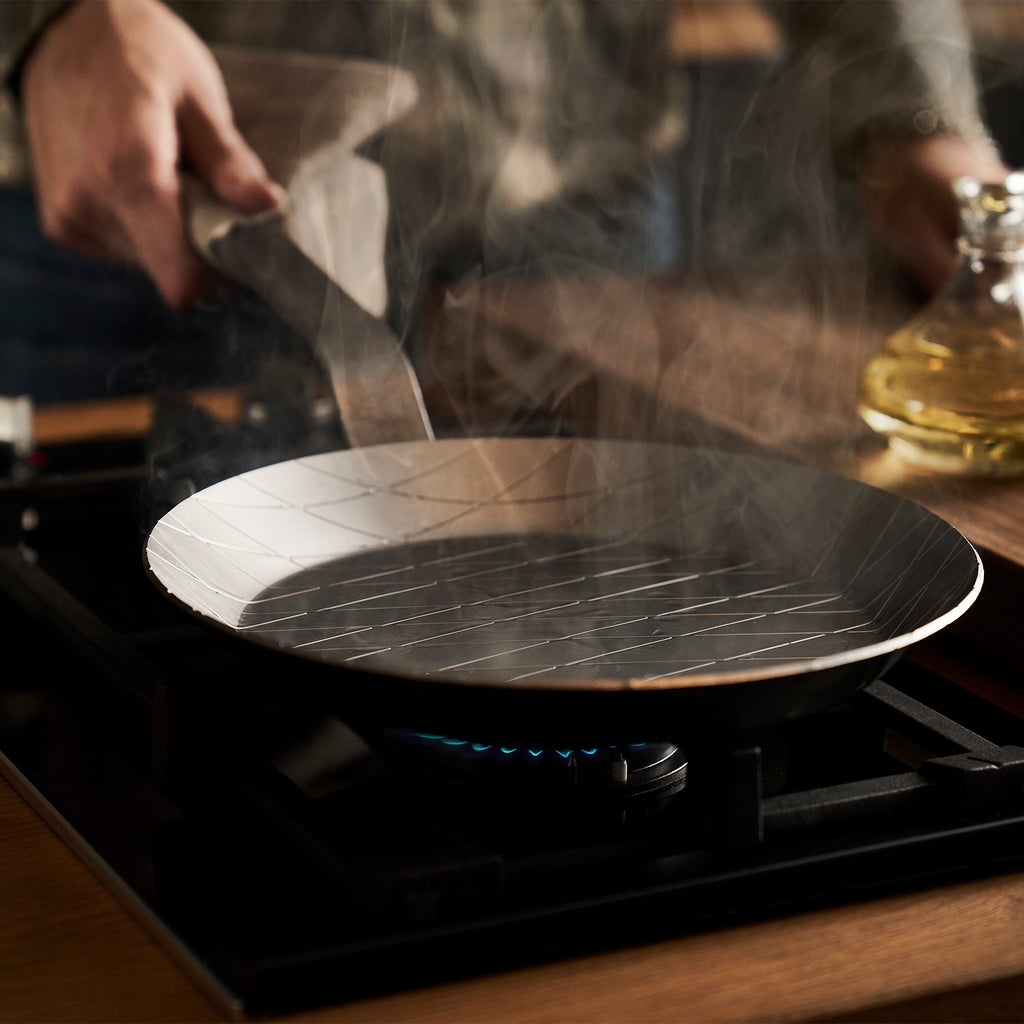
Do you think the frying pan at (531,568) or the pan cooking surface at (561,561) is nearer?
the frying pan at (531,568)

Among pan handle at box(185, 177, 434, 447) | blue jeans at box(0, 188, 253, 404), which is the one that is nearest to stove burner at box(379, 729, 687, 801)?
pan handle at box(185, 177, 434, 447)

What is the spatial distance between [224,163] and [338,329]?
164mm

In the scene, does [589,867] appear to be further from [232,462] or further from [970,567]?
[232,462]

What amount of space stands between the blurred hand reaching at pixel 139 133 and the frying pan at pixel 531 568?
33 mm

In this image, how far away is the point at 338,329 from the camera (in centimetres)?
76

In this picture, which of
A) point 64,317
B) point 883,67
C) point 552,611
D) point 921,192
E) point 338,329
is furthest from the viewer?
point 64,317

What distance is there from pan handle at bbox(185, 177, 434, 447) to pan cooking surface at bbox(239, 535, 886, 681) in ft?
0.36

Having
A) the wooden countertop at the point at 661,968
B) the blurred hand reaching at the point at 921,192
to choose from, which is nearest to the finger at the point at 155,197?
the wooden countertop at the point at 661,968

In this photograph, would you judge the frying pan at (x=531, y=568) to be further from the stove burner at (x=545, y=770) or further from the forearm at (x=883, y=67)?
the forearm at (x=883, y=67)

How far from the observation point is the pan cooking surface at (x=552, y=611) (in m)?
0.53

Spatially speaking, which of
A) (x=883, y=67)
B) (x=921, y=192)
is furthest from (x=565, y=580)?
(x=883, y=67)

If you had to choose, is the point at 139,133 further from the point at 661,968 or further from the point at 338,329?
the point at 661,968

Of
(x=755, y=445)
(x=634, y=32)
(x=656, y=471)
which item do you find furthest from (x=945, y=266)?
(x=634, y=32)

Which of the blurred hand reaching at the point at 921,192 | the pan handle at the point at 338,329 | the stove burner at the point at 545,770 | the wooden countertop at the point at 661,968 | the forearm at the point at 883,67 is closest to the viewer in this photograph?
the wooden countertop at the point at 661,968
